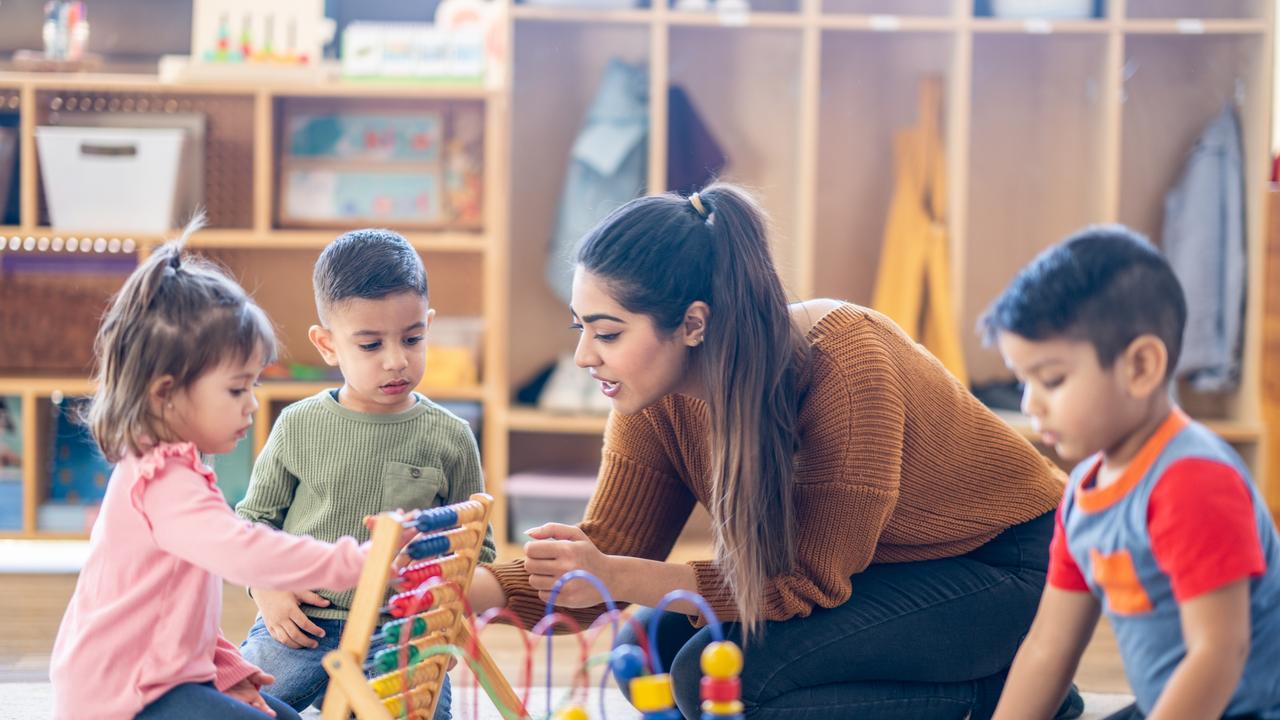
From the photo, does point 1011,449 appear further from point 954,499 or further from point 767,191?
point 767,191

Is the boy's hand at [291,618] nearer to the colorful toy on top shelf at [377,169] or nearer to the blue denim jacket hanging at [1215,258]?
the colorful toy on top shelf at [377,169]

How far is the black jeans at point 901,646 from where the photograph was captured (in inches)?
65.8

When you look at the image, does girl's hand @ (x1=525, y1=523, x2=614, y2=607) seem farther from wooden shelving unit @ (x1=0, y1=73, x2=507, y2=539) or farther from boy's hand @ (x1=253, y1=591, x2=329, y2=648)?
wooden shelving unit @ (x1=0, y1=73, x2=507, y2=539)

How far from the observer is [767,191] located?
11.5 ft

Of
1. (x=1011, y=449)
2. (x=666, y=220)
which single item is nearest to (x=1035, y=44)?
(x=1011, y=449)

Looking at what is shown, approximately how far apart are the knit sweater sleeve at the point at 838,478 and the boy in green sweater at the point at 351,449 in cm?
38

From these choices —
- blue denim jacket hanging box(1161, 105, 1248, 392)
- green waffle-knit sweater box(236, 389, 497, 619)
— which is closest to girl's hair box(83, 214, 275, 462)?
green waffle-knit sweater box(236, 389, 497, 619)

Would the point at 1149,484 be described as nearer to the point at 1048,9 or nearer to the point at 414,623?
the point at 414,623

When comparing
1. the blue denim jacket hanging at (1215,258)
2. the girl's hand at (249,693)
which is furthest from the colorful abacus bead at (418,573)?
the blue denim jacket hanging at (1215,258)

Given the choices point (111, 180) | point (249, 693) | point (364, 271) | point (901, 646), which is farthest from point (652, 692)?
point (111, 180)

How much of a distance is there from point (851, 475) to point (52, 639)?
1.66 metres

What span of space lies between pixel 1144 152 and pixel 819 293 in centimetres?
90

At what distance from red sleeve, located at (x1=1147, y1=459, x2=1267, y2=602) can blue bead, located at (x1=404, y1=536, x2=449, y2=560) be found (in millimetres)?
678

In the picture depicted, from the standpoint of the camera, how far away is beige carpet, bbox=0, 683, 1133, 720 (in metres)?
→ 2.05
